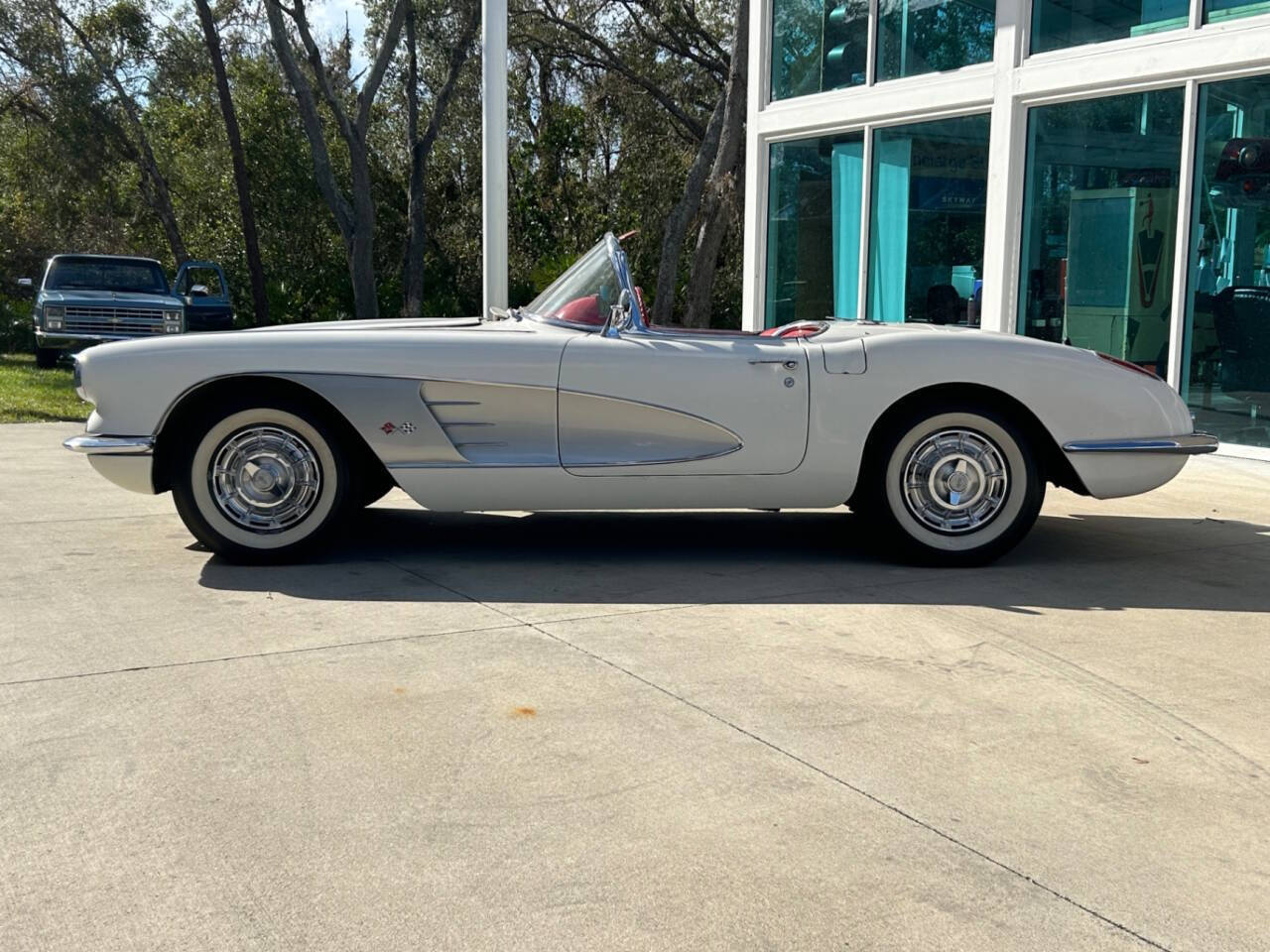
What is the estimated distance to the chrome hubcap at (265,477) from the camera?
18.1 ft

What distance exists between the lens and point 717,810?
3.06 metres

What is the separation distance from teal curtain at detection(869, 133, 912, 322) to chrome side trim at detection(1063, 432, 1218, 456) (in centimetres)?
704

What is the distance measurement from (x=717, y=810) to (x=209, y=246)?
33717mm

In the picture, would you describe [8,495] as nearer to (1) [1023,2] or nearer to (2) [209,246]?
(1) [1023,2]

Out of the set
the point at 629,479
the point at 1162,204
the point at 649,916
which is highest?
the point at 1162,204

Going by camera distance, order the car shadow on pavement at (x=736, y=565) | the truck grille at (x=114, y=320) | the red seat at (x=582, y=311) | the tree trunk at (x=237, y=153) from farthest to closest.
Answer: the tree trunk at (x=237, y=153), the truck grille at (x=114, y=320), the red seat at (x=582, y=311), the car shadow on pavement at (x=736, y=565)

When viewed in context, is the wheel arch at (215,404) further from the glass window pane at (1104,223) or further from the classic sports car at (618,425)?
the glass window pane at (1104,223)

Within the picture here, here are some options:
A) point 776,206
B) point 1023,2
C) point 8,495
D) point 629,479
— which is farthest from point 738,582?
point 776,206

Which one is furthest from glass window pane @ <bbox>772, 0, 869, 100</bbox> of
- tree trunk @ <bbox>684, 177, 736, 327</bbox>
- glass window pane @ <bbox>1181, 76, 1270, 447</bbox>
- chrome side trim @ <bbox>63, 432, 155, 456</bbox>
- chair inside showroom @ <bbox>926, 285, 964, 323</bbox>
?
chrome side trim @ <bbox>63, 432, 155, 456</bbox>

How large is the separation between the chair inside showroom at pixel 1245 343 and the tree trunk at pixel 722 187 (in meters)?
9.37

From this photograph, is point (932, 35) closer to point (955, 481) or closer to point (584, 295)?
point (584, 295)

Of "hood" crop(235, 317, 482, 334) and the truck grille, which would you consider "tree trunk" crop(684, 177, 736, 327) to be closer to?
the truck grille

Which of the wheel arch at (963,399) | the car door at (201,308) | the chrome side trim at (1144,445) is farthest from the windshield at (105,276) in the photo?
the chrome side trim at (1144,445)

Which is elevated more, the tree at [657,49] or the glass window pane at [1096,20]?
the tree at [657,49]
